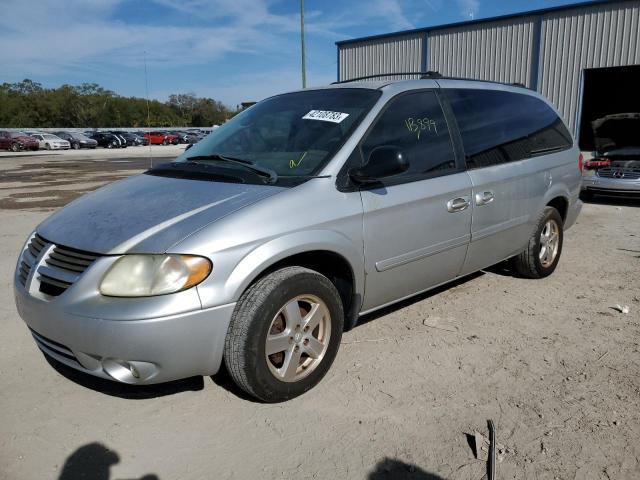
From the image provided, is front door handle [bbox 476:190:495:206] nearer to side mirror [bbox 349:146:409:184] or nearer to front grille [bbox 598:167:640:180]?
side mirror [bbox 349:146:409:184]

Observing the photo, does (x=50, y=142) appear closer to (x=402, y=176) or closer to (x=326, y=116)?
(x=326, y=116)

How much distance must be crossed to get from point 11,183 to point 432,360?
618 inches

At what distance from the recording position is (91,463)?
2445 millimetres

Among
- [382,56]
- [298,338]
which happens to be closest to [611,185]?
[298,338]

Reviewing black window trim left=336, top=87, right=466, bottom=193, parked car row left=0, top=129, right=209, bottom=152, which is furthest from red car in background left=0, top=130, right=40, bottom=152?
black window trim left=336, top=87, right=466, bottom=193

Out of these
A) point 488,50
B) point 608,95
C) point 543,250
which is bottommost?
point 543,250

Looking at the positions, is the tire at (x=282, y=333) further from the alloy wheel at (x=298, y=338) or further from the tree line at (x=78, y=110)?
the tree line at (x=78, y=110)

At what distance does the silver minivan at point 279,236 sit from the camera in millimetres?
2500

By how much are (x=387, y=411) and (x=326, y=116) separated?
1.87m

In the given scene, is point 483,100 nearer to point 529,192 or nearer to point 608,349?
point 529,192

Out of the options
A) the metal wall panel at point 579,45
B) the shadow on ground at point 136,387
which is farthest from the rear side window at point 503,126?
the metal wall panel at point 579,45

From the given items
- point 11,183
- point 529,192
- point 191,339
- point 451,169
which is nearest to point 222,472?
point 191,339

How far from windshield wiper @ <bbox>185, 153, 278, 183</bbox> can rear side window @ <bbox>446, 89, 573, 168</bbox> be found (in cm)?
161

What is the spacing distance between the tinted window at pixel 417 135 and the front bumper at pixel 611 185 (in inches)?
259
